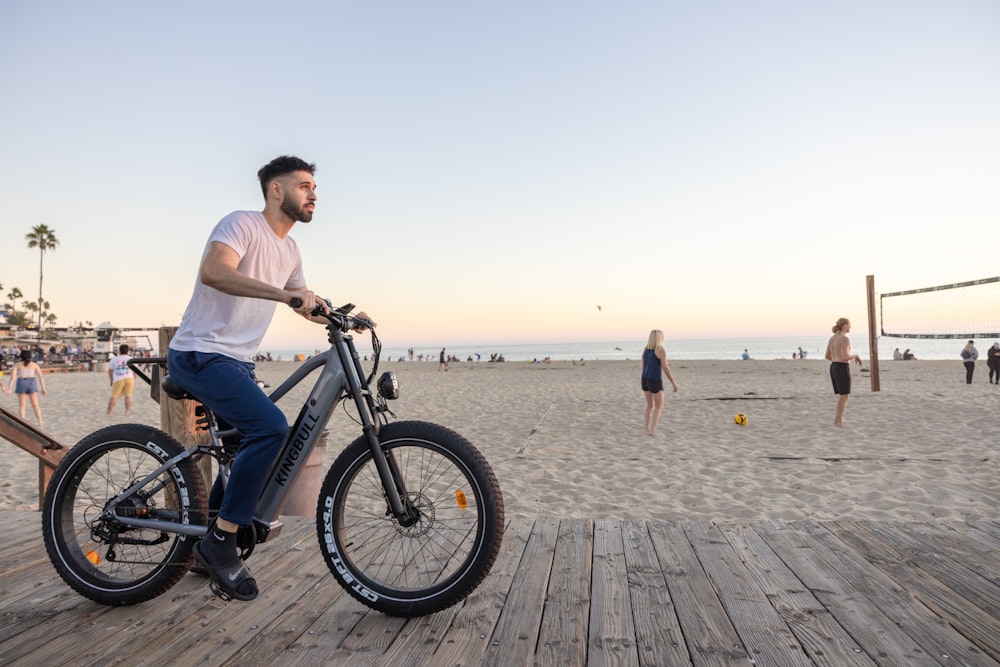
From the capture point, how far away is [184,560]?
2.70 metres

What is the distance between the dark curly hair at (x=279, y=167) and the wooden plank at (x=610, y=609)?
89.9 inches

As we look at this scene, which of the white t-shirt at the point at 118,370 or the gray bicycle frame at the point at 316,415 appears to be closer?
the gray bicycle frame at the point at 316,415

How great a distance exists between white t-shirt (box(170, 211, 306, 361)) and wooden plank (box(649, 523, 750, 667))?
7.00 ft

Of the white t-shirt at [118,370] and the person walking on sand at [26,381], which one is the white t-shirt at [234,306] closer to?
the person walking on sand at [26,381]

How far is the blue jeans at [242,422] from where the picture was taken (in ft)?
8.07

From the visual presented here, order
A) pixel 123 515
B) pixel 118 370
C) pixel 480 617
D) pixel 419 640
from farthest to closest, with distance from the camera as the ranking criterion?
pixel 118 370 → pixel 123 515 → pixel 480 617 → pixel 419 640

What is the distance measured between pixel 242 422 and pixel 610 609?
170 cm

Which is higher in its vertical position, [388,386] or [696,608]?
[388,386]

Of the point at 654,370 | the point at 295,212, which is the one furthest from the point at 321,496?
the point at 654,370

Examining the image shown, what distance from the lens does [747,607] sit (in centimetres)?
253

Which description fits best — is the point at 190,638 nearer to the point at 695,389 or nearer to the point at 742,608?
the point at 742,608

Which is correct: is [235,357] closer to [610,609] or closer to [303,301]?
[303,301]

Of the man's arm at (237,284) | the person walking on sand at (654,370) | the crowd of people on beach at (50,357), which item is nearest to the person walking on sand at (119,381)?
the person walking on sand at (654,370)

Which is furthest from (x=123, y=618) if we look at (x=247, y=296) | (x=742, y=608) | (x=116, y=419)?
(x=116, y=419)
